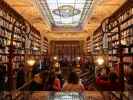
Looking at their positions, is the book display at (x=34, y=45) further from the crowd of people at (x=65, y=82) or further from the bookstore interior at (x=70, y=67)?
the crowd of people at (x=65, y=82)

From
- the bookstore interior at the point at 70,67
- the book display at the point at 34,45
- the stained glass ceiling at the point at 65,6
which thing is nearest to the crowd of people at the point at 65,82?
the bookstore interior at the point at 70,67

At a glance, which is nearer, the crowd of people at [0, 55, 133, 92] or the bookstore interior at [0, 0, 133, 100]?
the bookstore interior at [0, 0, 133, 100]

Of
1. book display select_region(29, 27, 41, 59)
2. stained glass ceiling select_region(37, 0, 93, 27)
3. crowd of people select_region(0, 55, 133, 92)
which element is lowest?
crowd of people select_region(0, 55, 133, 92)

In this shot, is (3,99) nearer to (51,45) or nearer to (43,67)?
(43,67)

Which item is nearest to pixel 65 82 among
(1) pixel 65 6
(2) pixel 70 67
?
(2) pixel 70 67

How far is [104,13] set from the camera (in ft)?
40.7

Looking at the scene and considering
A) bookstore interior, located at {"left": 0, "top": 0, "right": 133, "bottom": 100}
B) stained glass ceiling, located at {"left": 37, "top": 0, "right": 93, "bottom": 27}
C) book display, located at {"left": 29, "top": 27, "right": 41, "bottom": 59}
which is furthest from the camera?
stained glass ceiling, located at {"left": 37, "top": 0, "right": 93, "bottom": 27}

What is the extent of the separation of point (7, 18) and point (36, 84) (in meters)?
3.22

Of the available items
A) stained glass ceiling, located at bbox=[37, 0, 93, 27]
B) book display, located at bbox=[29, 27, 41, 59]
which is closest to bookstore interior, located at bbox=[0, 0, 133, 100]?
stained glass ceiling, located at bbox=[37, 0, 93, 27]

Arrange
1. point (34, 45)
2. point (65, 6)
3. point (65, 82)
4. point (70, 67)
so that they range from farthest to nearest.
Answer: point (34, 45) → point (65, 6) → point (70, 67) → point (65, 82)

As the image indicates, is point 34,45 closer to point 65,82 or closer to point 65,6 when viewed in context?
point 65,6

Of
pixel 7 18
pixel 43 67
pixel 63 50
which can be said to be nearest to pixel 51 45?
pixel 63 50

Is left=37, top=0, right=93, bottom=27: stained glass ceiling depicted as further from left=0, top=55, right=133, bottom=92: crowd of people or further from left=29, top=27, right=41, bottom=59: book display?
left=0, top=55, right=133, bottom=92: crowd of people

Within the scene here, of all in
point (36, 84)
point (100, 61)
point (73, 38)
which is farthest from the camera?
point (73, 38)
